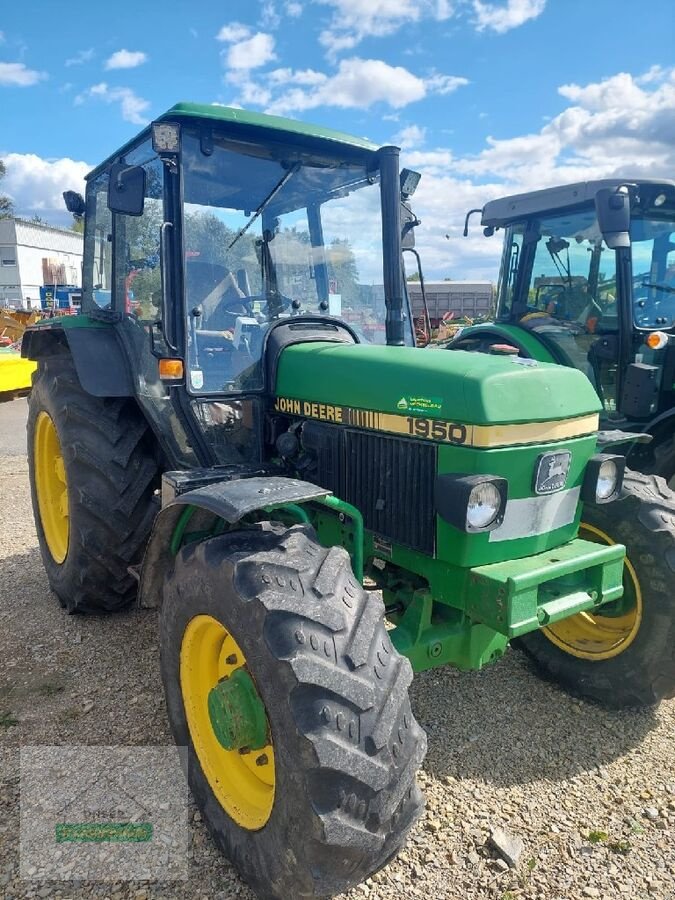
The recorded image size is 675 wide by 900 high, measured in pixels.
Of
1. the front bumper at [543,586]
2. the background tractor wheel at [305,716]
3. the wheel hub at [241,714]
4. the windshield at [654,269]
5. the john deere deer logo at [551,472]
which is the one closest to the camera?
the background tractor wheel at [305,716]

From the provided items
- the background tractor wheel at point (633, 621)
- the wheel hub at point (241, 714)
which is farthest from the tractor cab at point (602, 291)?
the wheel hub at point (241, 714)

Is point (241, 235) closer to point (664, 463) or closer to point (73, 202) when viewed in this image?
point (73, 202)

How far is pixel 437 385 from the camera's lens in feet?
8.29

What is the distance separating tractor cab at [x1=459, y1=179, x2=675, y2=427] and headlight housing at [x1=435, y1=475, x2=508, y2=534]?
325 cm

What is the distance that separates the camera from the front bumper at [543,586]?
2.29 meters

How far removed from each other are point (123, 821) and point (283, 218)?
2.68 metres

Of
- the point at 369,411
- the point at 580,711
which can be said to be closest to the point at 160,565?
the point at 369,411

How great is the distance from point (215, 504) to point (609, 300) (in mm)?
4308

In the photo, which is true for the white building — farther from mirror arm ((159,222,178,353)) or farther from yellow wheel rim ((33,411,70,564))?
mirror arm ((159,222,178,353))

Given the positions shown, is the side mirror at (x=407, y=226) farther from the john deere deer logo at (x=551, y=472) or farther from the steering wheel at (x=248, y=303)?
the john deere deer logo at (x=551, y=472)

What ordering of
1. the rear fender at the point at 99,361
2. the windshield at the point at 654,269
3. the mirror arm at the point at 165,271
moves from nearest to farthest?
the mirror arm at the point at 165,271, the rear fender at the point at 99,361, the windshield at the point at 654,269

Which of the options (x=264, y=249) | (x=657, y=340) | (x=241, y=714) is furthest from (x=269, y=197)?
(x=657, y=340)

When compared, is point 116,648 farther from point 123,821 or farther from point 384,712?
point 384,712

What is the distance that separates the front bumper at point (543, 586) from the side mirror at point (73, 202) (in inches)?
135
